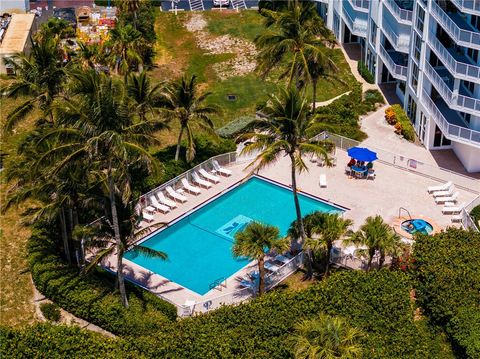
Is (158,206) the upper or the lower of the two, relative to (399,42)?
lower

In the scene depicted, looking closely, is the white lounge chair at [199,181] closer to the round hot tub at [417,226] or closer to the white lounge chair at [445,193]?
the round hot tub at [417,226]

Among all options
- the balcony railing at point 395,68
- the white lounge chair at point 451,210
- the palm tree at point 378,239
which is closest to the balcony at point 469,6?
the balcony railing at point 395,68

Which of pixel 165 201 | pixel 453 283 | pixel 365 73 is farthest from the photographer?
pixel 365 73

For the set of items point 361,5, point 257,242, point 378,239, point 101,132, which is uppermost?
point 101,132

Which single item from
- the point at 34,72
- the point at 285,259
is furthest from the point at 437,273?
the point at 34,72

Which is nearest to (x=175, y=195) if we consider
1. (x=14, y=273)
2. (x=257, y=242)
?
(x=14, y=273)

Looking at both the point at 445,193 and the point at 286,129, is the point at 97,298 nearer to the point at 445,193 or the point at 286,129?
the point at 286,129

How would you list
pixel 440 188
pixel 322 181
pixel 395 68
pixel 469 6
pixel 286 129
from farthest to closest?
1. pixel 395 68
2. pixel 322 181
3. pixel 440 188
4. pixel 469 6
5. pixel 286 129
